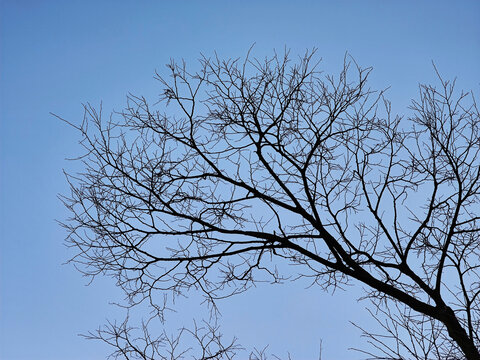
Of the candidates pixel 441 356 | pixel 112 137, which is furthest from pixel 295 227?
pixel 112 137

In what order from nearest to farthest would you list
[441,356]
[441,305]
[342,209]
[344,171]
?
[441,356] < [441,305] < [342,209] < [344,171]

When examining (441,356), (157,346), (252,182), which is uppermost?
(252,182)

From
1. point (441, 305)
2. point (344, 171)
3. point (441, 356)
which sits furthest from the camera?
point (344, 171)

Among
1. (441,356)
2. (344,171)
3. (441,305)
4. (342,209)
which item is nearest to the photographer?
(441,356)

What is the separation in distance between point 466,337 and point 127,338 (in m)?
2.98

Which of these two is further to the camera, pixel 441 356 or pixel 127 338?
pixel 127 338

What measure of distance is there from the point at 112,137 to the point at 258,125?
1.36 meters

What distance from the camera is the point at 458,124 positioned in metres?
4.61

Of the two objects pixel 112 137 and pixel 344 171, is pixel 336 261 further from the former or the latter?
pixel 112 137

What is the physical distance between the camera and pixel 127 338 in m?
4.73

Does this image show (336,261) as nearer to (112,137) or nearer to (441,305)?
(441,305)

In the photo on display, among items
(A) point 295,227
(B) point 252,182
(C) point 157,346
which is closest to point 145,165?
(B) point 252,182

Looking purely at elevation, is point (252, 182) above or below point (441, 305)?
above

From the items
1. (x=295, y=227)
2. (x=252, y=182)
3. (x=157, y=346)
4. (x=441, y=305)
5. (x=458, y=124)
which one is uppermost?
(x=458, y=124)
